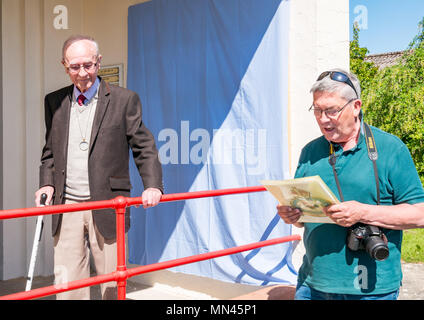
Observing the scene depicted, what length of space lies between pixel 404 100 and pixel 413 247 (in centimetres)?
522

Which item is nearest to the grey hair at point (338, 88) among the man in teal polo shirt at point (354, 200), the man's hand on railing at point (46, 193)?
the man in teal polo shirt at point (354, 200)

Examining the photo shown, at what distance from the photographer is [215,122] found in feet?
13.1

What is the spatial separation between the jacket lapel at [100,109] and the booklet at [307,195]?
1008 mm

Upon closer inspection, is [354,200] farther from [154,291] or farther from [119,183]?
[154,291]

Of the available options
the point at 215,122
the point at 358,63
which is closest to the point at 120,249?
the point at 215,122

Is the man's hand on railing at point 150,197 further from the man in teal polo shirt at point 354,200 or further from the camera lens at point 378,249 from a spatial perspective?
the camera lens at point 378,249

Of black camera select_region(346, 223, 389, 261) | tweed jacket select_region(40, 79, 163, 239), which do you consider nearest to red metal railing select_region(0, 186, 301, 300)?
tweed jacket select_region(40, 79, 163, 239)

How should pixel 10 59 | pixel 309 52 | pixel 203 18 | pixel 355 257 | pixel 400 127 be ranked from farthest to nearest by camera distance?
pixel 400 127 → pixel 10 59 → pixel 203 18 → pixel 309 52 → pixel 355 257

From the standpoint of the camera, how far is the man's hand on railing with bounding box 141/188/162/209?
89.3 inches

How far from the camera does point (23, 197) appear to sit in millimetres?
4898

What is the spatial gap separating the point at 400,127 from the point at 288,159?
27.6 ft

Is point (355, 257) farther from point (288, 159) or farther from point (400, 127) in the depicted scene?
point (400, 127)

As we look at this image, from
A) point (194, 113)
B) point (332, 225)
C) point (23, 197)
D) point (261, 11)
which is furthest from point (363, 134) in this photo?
point (23, 197)

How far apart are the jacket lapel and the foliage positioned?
9.77 m
